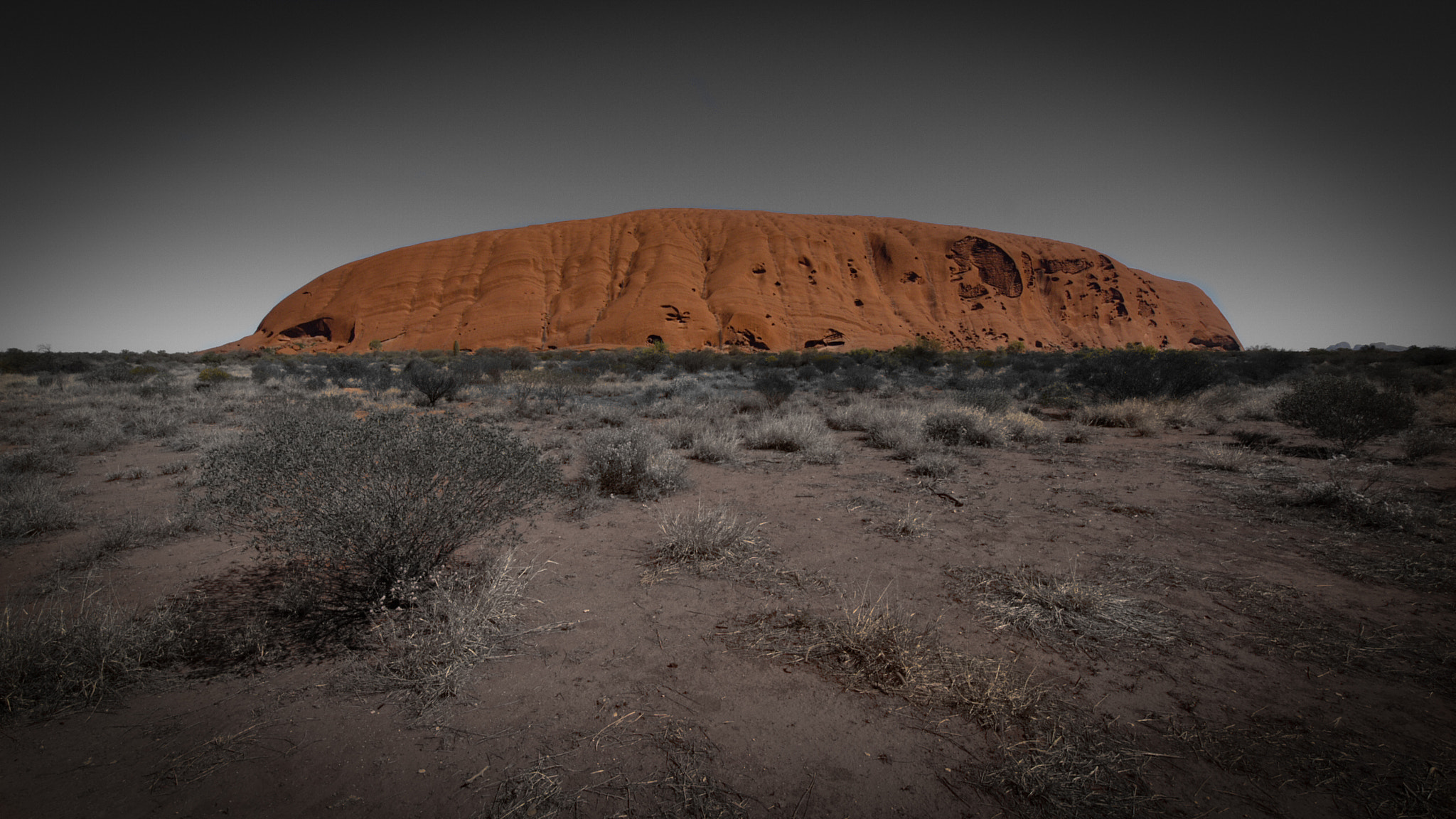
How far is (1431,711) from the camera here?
7.68 ft

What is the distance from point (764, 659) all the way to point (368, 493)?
8.15ft

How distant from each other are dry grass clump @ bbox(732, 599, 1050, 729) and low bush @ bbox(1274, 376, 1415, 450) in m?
8.85

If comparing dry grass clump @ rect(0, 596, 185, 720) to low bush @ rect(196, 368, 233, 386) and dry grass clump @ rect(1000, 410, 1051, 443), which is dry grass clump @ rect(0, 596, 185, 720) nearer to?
dry grass clump @ rect(1000, 410, 1051, 443)

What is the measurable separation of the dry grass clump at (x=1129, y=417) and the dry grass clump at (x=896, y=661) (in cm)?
917

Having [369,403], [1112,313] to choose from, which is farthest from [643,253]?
[1112,313]

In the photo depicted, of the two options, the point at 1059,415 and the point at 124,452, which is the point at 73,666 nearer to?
the point at 124,452

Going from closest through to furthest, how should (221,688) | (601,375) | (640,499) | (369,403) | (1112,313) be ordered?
(221,688) → (640,499) → (369,403) → (601,375) → (1112,313)

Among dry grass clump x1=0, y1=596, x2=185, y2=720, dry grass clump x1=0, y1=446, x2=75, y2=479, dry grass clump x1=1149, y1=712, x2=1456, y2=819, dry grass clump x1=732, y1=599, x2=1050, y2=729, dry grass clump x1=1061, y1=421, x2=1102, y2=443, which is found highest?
dry grass clump x1=1061, y1=421, x2=1102, y2=443

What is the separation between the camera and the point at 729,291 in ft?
169

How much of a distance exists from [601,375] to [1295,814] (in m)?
20.0

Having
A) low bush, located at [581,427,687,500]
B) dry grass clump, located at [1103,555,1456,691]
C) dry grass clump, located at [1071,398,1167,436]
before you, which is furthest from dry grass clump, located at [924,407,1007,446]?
low bush, located at [581,427,687,500]

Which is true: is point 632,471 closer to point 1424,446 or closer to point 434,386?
point 434,386

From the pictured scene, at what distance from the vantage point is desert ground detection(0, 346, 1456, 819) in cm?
196

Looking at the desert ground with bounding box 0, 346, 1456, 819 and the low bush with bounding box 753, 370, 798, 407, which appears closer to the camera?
the desert ground with bounding box 0, 346, 1456, 819
